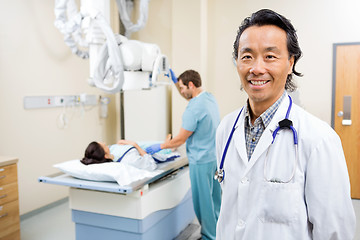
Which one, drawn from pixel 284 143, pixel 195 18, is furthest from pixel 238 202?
pixel 195 18

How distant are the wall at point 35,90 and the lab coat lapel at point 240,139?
7.43 ft

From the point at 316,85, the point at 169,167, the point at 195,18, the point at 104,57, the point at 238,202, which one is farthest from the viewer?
the point at 195,18

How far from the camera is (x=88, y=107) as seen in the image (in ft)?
11.4

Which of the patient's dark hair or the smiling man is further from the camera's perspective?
the patient's dark hair

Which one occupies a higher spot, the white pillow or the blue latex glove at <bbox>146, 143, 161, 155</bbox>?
the blue latex glove at <bbox>146, 143, 161, 155</bbox>

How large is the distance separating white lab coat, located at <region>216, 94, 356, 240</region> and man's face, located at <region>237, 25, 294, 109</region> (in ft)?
0.33

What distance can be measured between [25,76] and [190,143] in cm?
162

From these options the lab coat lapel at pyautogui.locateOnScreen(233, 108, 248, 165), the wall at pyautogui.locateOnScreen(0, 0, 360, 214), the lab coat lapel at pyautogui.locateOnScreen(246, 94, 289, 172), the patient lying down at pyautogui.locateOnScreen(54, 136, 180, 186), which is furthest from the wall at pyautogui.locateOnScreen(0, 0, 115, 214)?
the lab coat lapel at pyautogui.locateOnScreen(246, 94, 289, 172)

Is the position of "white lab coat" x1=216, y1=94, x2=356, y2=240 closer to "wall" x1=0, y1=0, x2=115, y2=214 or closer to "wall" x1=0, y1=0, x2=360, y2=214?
"wall" x1=0, y1=0, x2=360, y2=214

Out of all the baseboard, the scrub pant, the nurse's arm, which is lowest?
the baseboard

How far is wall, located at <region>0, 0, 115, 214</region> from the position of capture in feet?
8.49

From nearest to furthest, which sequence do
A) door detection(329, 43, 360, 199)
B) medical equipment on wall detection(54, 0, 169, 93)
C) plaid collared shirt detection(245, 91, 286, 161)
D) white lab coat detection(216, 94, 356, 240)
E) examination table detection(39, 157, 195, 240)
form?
white lab coat detection(216, 94, 356, 240) < plaid collared shirt detection(245, 91, 286, 161) < medical equipment on wall detection(54, 0, 169, 93) < examination table detection(39, 157, 195, 240) < door detection(329, 43, 360, 199)

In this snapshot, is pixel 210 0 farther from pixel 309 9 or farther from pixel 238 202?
pixel 238 202

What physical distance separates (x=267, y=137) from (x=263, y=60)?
0.21m
